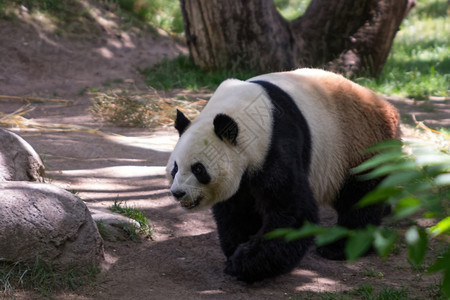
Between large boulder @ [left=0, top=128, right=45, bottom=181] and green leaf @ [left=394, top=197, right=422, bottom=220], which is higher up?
green leaf @ [left=394, top=197, right=422, bottom=220]

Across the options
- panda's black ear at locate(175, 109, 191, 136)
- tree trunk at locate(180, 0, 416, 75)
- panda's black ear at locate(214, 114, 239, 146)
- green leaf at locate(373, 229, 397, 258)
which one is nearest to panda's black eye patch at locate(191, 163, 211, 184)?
panda's black ear at locate(214, 114, 239, 146)

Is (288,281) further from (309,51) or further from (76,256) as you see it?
(309,51)

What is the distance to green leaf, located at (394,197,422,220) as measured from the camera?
1.07m

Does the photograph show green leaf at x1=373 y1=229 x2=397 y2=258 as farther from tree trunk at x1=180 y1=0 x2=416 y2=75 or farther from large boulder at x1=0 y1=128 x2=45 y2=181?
tree trunk at x1=180 y1=0 x2=416 y2=75

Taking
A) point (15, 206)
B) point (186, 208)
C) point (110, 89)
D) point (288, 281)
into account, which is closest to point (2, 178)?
point (15, 206)

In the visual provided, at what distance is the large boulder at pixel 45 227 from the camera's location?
11.4 ft

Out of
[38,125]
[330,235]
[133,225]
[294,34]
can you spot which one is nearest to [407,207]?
[330,235]

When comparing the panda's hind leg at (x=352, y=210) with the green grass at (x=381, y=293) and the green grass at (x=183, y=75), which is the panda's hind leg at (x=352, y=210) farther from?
the green grass at (x=183, y=75)

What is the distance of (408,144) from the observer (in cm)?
138

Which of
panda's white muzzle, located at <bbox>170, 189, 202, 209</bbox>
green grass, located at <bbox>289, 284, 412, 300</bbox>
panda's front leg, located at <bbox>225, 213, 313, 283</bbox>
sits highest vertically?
panda's white muzzle, located at <bbox>170, 189, 202, 209</bbox>

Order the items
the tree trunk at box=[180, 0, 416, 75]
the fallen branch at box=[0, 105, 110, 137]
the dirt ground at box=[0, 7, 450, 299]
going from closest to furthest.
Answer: the dirt ground at box=[0, 7, 450, 299]
the fallen branch at box=[0, 105, 110, 137]
the tree trunk at box=[180, 0, 416, 75]

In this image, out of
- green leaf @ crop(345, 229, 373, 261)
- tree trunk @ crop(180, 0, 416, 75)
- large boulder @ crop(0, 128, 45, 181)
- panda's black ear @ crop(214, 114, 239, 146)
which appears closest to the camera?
green leaf @ crop(345, 229, 373, 261)

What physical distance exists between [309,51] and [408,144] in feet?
29.8

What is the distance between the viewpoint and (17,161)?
15.3 ft
